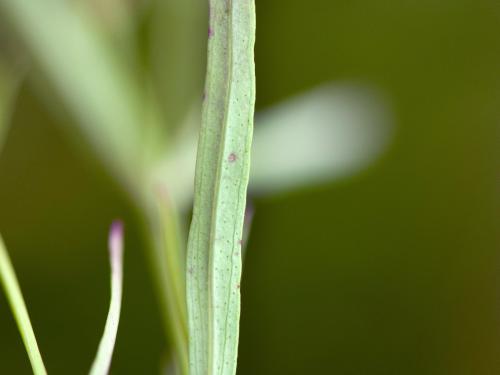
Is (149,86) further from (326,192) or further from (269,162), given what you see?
(326,192)

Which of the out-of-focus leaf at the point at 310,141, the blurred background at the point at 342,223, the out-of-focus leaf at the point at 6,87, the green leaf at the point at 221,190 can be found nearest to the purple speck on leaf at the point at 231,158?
the green leaf at the point at 221,190

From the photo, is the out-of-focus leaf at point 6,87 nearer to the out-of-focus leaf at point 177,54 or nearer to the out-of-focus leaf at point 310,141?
the out-of-focus leaf at point 177,54

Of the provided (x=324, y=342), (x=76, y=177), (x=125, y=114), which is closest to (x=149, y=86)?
(x=125, y=114)

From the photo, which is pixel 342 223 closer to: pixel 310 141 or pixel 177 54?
pixel 310 141

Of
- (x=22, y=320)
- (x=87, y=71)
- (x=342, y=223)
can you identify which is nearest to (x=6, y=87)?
(x=87, y=71)

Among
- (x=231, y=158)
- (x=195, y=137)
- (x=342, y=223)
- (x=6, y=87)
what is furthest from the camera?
(x=342, y=223)

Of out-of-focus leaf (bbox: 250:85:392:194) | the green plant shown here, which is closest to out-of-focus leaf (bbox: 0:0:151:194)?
the green plant
